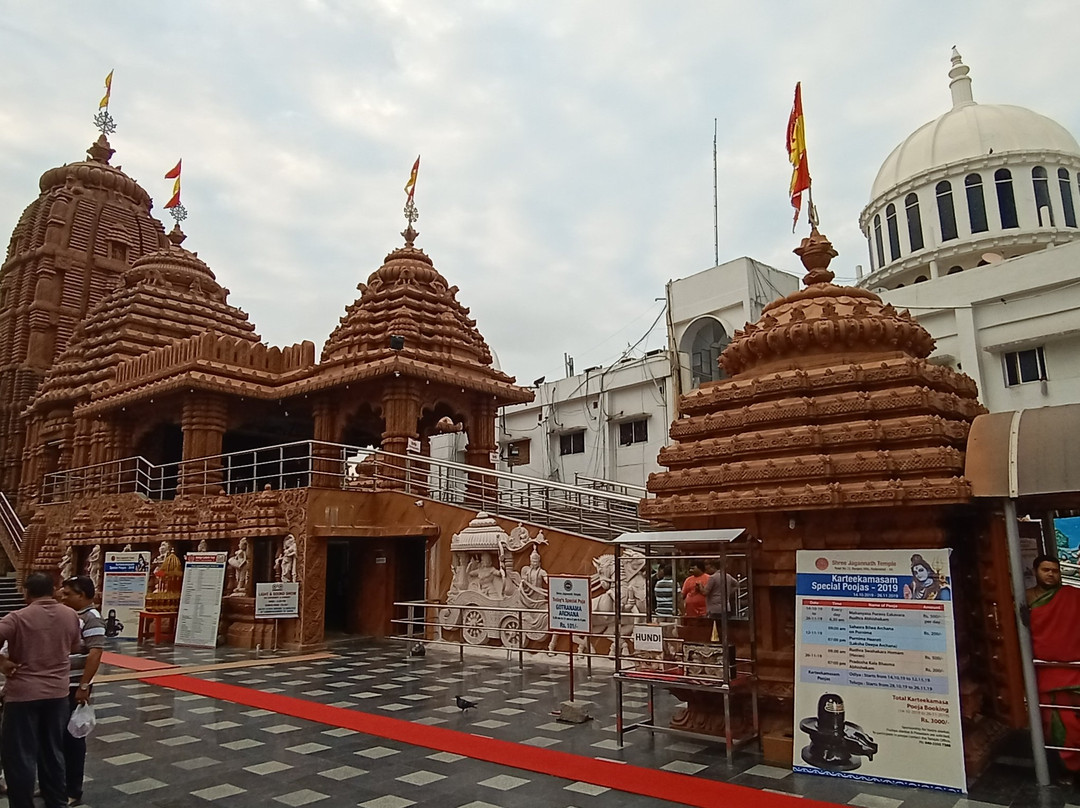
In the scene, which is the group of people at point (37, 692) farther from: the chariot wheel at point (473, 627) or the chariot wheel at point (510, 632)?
the chariot wheel at point (473, 627)

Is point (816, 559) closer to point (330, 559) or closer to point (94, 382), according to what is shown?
point (330, 559)

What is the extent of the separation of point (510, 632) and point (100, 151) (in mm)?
29204

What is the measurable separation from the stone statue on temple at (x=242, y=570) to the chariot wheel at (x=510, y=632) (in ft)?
17.6

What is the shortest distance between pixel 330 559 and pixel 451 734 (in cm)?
1307

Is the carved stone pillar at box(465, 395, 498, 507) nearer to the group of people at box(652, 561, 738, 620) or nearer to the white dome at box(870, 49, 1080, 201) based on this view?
the group of people at box(652, 561, 738, 620)

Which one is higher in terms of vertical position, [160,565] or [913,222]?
[913,222]

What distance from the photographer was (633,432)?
27672mm

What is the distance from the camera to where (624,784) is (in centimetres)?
596

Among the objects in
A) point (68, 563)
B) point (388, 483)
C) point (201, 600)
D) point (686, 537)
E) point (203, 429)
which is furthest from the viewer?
point (203, 429)

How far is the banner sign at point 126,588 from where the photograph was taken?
16047 millimetres

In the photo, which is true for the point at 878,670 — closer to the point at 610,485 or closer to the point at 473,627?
the point at 473,627

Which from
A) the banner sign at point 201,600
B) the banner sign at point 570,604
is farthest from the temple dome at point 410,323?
the banner sign at point 570,604

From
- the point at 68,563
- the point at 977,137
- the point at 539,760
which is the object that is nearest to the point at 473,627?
the point at 539,760

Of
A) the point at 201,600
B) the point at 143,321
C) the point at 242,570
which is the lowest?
the point at 201,600
